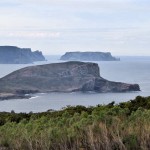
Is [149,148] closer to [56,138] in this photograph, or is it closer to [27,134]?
Answer: [56,138]

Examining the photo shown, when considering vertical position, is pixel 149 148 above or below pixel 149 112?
below

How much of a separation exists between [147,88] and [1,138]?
15093cm

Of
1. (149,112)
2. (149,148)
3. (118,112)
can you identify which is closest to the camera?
(149,148)

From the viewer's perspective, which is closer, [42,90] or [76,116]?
[76,116]

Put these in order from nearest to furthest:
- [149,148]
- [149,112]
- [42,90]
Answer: [149,148], [149,112], [42,90]

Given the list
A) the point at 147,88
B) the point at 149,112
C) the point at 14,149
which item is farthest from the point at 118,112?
the point at 147,88

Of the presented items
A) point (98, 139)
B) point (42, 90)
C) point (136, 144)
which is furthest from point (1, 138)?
point (42, 90)

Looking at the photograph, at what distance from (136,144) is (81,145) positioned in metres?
2.90

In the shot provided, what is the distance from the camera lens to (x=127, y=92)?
172m

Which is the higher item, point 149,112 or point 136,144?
point 149,112

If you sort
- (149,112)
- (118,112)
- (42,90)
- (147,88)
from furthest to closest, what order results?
(42,90)
(147,88)
(118,112)
(149,112)

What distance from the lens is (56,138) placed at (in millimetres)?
21391

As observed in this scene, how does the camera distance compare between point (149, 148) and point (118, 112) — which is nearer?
point (149, 148)

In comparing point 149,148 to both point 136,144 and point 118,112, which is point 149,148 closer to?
point 136,144
